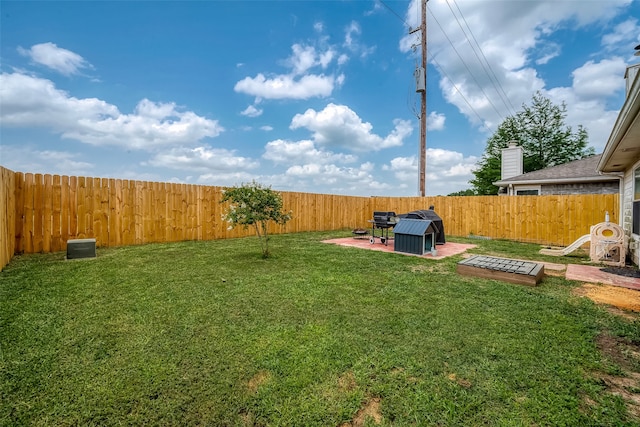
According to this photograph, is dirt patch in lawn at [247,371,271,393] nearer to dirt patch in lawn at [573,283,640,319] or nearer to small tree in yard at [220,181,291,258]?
small tree in yard at [220,181,291,258]

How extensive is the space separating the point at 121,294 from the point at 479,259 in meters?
5.97

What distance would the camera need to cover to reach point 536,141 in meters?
21.7

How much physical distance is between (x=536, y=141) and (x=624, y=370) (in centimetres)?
2621

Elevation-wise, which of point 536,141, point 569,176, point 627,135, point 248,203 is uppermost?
point 536,141

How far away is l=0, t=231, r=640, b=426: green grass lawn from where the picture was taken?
156cm

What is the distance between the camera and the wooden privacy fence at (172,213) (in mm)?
5730

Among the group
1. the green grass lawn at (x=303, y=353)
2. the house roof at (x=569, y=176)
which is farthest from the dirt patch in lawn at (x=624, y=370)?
the house roof at (x=569, y=176)

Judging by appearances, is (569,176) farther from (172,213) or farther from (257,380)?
(172,213)

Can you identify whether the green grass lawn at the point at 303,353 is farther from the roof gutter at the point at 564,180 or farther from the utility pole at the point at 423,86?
the roof gutter at the point at 564,180

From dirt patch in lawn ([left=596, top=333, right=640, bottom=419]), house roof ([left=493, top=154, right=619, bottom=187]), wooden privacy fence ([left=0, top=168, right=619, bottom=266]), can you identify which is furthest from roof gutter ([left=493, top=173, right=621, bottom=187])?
dirt patch in lawn ([left=596, top=333, right=640, bottom=419])

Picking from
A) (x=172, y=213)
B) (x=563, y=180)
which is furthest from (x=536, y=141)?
(x=172, y=213)

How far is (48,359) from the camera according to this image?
1993mm

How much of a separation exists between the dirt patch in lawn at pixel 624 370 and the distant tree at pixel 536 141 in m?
21.6

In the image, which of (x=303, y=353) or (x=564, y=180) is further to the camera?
(x=564, y=180)
